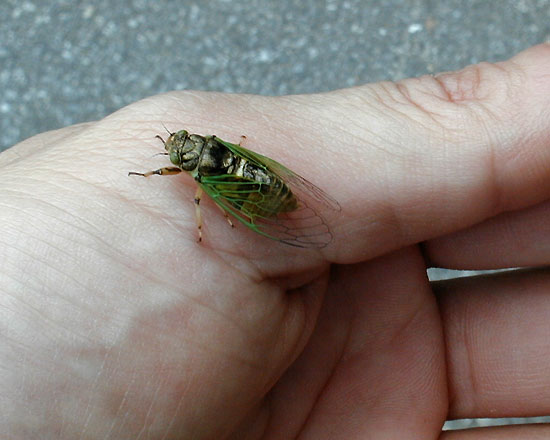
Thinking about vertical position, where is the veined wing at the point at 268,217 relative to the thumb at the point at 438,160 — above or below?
below

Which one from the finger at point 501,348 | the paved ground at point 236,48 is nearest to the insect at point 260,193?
the finger at point 501,348

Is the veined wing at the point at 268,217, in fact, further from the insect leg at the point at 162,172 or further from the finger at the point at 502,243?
the finger at the point at 502,243

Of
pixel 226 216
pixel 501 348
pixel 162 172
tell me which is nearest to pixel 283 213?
pixel 226 216

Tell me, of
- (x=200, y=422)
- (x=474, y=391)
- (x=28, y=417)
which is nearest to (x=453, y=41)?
(x=474, y=391)

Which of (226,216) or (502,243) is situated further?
(502,243)

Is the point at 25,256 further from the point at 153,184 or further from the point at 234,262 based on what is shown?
the point at 234,262

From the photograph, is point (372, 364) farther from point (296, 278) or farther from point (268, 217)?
point (268, 217)

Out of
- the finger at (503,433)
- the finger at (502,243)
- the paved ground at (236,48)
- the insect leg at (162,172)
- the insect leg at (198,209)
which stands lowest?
the finger at (503,433)

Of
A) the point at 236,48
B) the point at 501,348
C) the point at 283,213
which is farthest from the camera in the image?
the point at 236,48

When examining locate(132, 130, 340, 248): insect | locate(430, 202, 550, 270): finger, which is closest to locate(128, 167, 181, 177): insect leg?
locate(132, 130, 340, 248): insect
